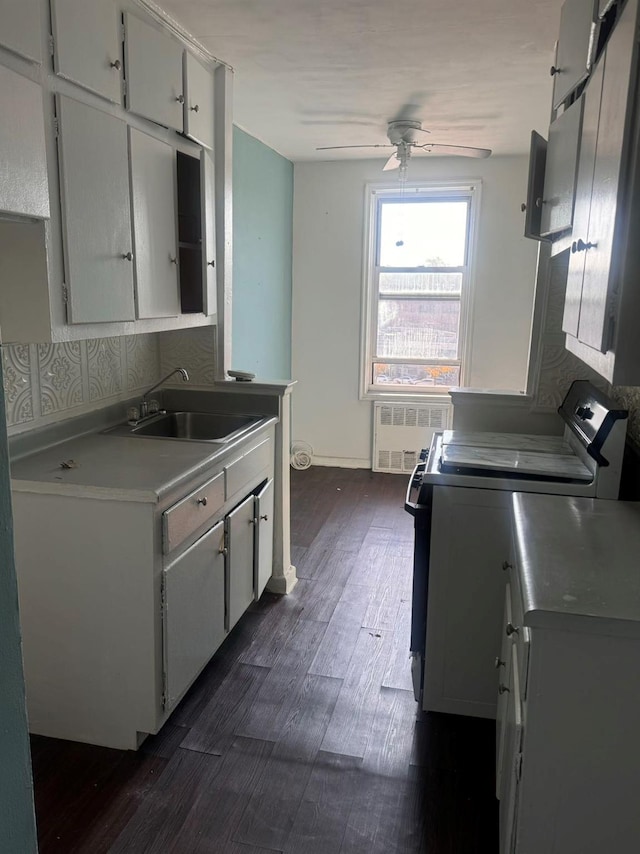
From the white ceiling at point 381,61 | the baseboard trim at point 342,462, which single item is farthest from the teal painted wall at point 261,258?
the baseboard trim at point 342,462

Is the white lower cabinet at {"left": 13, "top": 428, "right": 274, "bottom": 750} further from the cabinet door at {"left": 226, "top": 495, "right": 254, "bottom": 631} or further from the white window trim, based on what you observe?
the white window trim

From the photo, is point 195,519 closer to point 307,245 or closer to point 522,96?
point 522,96

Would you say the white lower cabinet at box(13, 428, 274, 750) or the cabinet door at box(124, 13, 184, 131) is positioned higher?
the cabinet door at box(124, 13, 184, 131)

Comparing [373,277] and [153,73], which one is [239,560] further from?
[373,277]

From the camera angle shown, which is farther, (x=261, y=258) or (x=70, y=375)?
(x=261, y=258)

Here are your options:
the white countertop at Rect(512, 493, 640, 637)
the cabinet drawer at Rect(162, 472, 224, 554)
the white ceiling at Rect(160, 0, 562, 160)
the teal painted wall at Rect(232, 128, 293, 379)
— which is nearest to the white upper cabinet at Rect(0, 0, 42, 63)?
the white ceiling at Rect(160, 0, 562, 160)

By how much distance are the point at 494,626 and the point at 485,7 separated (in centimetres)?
218

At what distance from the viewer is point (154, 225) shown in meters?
2.55

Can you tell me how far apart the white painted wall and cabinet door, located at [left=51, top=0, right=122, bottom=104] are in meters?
3.27

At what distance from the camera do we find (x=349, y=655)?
2.77 meters

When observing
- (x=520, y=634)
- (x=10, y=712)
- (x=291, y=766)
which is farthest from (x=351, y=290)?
(x=10, y=712)

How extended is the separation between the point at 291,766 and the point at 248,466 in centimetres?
118

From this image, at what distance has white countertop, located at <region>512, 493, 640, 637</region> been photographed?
4.07ft

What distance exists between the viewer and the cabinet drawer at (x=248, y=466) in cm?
262
